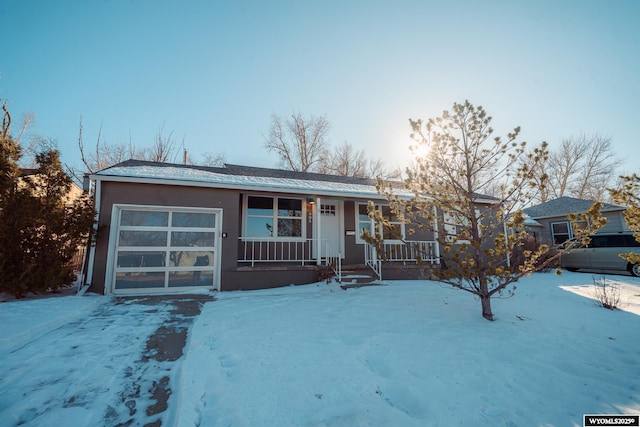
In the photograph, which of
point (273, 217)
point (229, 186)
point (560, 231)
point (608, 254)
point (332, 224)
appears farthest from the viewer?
point (560, 231)

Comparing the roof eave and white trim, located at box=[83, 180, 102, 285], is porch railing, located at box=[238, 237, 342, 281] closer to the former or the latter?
the roof eave

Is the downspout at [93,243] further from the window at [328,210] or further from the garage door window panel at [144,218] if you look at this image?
the window at [328,210]

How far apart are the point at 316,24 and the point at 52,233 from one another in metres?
9.08

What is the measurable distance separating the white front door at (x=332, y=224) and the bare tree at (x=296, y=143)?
12301 mm

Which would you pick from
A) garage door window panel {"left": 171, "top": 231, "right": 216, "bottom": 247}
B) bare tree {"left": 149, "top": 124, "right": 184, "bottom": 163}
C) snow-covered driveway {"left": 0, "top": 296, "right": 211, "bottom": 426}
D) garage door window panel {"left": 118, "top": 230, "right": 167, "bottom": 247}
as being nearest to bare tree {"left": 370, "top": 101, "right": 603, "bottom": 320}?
snow-covered driveway {"left": 0, "top": 296, "right": 211, "bottom": 426}

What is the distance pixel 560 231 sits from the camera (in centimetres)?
1505

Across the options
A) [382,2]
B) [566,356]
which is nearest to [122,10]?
[382,2]

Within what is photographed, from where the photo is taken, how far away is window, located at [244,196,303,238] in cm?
859

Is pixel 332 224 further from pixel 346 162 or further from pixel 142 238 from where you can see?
pixel 346 162

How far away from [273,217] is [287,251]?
47.2 inches

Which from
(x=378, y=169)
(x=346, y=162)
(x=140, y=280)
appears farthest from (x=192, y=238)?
(x=378, y=169)

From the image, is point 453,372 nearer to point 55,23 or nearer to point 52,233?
point 52,233

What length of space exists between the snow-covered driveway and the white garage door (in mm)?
1960

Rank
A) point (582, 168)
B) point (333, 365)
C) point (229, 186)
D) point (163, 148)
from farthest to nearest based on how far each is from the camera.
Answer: point (582, 168), point (163, 148), point (229, 186), point (333, 365)
